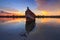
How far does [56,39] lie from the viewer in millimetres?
3850

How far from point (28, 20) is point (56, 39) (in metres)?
6.10

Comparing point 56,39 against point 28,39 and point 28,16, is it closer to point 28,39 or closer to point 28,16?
point 28,39

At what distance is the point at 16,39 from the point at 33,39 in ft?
1.26

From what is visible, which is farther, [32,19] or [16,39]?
[32,19]

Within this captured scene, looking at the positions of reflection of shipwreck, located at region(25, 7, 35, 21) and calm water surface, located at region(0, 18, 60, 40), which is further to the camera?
reflection of shipwreck, located at region(25, 7, 35, 21)

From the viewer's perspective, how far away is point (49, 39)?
3.83 metres

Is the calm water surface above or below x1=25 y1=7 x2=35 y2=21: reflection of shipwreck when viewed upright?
below

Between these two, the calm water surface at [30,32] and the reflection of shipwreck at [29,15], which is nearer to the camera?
the calm water surface at [30,32]

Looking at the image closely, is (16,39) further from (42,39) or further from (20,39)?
(42,39)

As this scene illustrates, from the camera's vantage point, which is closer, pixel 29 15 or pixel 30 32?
pixel 30 32


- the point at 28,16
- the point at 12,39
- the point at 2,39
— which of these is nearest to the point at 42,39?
the point at 12,39

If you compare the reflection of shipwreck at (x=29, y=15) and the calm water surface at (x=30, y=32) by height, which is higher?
the reflection of shipwreck at (x=29, y=15)

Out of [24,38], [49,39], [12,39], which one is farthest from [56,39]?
[12,39]

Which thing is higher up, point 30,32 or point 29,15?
point 29,15
